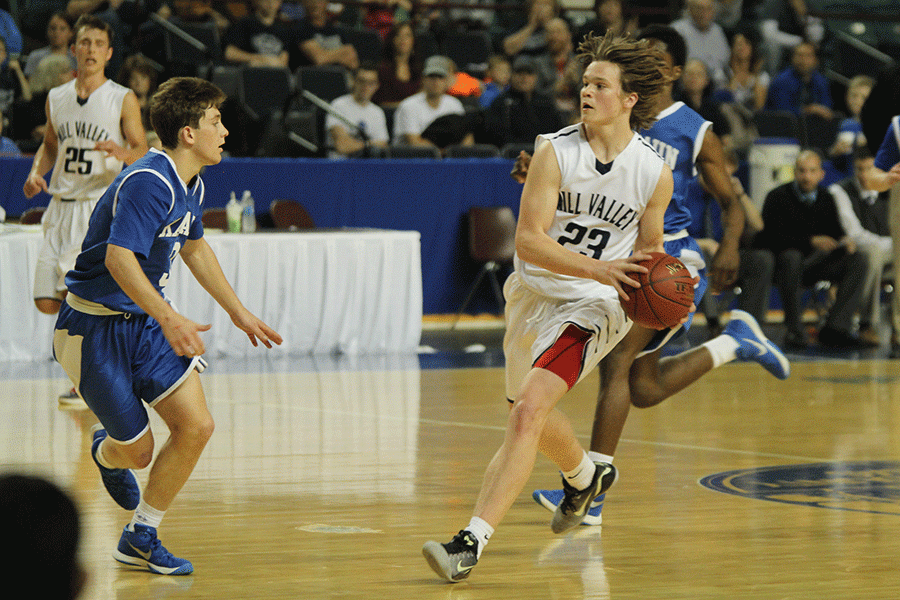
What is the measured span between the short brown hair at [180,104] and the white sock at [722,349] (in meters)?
2.49

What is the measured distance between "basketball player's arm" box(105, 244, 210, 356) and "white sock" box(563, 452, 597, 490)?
133cm

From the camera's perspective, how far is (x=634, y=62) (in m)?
3.95

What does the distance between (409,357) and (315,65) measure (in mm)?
4031

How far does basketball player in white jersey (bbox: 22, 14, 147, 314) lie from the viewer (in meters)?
6.61

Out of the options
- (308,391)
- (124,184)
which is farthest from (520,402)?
(308,391)

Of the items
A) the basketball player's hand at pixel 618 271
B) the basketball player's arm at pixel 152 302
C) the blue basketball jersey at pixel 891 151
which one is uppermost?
the blue basketball jersey at pixel 891 151

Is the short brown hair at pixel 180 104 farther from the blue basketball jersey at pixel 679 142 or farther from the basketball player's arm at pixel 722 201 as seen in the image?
the basketball player's arm at pixel 722 201

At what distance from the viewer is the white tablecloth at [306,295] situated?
9016 millimetres

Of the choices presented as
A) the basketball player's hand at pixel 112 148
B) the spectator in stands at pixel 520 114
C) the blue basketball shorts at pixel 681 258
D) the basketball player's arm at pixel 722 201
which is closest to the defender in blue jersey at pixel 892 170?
the basketball player's arm at pixel 722 201

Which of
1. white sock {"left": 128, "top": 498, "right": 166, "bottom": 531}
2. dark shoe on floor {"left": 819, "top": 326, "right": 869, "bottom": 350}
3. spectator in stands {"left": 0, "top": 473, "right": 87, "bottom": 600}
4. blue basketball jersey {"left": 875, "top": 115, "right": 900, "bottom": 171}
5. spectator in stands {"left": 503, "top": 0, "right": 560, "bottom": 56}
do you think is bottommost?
dark shoe on floor {"left": 819, "top": 326, "right": 869, "bottom": 350}

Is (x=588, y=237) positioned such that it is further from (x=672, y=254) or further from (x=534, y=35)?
(x=534, y=35)

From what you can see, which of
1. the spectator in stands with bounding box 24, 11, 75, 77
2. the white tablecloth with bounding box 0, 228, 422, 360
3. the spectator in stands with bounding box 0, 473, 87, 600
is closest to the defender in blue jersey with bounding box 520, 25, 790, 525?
the spectator in stands with bounding box 0, 473, 87, 600

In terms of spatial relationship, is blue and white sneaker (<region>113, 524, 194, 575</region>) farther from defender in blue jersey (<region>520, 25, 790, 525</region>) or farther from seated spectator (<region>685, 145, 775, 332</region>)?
seated spectator (<region>685, 145, 775, 332</region>)

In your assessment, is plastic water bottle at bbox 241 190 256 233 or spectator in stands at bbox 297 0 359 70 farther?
spectator in stands at bbox 297 0 359 70
